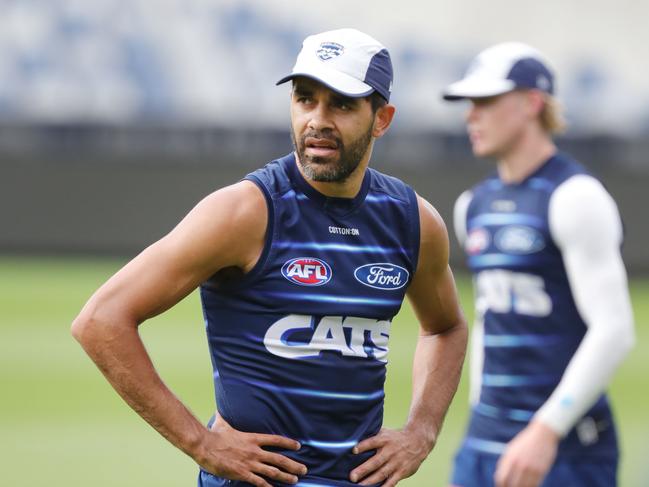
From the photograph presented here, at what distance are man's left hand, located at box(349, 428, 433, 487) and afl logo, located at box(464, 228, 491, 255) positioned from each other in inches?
41.3

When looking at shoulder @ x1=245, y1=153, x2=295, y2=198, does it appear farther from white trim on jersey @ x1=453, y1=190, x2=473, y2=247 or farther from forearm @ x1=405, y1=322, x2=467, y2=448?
white trim on jersey @ x1=453, y1=190, x2=473, y2=247

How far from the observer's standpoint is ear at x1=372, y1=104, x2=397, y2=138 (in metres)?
4.32

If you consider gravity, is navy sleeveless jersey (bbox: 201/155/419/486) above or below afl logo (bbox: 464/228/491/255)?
below

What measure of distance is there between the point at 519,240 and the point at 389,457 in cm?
120

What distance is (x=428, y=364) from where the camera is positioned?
15.5 feet

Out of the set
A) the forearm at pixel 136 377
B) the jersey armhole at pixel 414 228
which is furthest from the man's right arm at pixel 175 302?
the jersey armhole at pixel 414 228

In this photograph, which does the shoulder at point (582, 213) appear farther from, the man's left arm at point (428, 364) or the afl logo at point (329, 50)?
the afl logo at point (329, 50)

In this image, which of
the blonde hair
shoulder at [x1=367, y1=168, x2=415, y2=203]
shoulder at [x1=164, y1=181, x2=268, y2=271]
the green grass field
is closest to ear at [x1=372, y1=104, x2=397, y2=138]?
shoulder at [x1=367, y1=168, x2=415, y2=203]

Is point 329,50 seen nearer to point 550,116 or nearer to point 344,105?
point 344,105

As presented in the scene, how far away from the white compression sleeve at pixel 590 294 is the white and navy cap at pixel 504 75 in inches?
22.7

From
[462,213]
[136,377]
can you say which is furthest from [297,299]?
[462,213]

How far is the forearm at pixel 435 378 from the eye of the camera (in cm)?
452

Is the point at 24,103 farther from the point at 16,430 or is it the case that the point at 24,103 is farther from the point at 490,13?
the point at 16,430

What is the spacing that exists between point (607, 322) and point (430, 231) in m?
0.80
